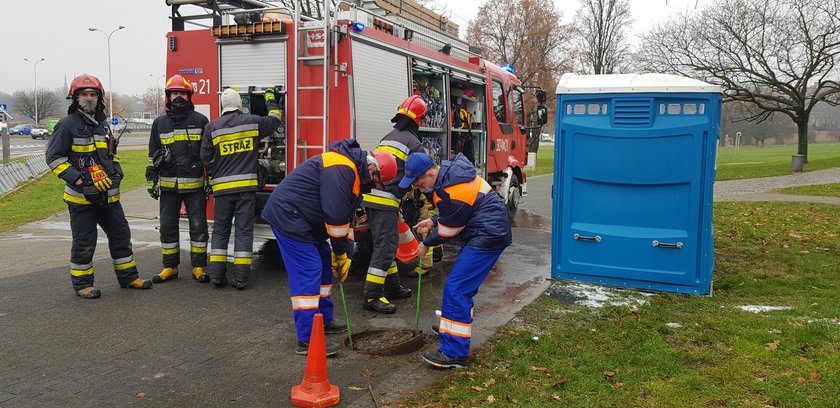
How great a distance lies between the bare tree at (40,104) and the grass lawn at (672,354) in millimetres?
83100

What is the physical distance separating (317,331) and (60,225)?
908cm

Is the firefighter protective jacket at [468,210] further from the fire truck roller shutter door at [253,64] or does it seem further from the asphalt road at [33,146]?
the asphalt road at [33,146]

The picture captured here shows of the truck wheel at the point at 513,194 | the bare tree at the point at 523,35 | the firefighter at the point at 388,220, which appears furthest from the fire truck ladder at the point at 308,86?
the bare tree at the point at 523,35

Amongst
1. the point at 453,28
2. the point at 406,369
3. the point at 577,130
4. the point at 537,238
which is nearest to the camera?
the point at 406,369

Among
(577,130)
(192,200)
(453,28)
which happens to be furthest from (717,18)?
(192,200)

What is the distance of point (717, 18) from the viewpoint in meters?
29.0

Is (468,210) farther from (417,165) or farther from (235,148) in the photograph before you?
(235,148)

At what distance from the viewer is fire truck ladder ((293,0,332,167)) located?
→ 621 cm

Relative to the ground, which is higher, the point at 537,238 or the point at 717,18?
the point at 717,18

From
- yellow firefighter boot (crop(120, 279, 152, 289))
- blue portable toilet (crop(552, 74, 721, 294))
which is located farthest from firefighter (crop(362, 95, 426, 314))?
yellow firefighter boot (crop(120, 279, 152, 289))

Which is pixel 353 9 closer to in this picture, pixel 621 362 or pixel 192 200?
pixel 192 200

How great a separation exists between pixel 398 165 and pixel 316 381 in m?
2.71

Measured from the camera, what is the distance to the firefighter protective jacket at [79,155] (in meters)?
5.56

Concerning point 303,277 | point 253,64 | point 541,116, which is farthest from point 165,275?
point 541,116
